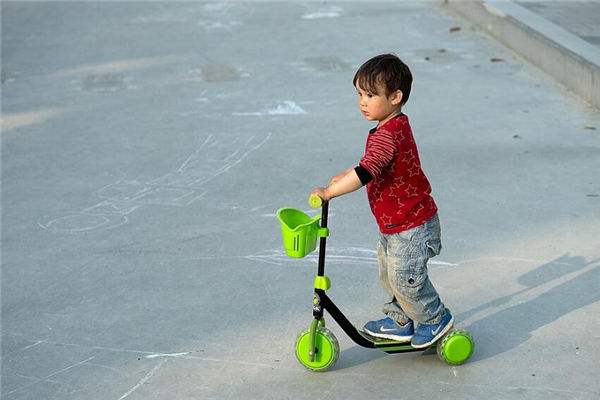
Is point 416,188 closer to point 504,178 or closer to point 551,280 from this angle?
point 551,280

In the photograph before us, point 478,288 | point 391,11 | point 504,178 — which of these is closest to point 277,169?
point 504,178

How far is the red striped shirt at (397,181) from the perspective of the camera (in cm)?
361

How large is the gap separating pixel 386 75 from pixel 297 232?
0.65 m

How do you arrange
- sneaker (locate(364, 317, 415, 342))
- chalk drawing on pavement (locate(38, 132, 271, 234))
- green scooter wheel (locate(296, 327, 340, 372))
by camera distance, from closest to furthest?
green scooter wheel (locate(296, 327, 340, 372)), sneaker (locate(364, 317, 415, 342)), chalk drawing on pavement (locate(38, 132, 271, 234))

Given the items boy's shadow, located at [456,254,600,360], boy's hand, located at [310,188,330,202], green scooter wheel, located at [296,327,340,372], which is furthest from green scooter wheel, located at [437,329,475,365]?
boy's hand, located at [310,188,330,202]

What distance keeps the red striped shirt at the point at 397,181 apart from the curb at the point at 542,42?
4108 millimetres

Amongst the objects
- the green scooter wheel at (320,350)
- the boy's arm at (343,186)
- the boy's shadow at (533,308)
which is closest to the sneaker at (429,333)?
the boy's shadow at (533,308)

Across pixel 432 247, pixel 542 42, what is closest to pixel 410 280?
pixel 432 247

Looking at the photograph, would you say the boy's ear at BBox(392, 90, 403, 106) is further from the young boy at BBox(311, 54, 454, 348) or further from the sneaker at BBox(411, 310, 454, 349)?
the sneaker at BBox(411, 310, 454, 349)

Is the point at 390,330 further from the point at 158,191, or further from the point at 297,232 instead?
the point at 158,191

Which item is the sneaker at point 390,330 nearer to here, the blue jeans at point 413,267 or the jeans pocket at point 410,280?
the blue jeans at point 413,267

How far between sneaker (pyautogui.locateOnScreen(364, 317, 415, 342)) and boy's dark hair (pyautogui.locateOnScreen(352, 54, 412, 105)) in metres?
0.94

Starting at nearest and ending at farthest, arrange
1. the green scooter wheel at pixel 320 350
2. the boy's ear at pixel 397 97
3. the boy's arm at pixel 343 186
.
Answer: the boy's arm at pixel 343 186
the boy's ear at pixel 397 97
the green scooter wheel at pixel 320 350

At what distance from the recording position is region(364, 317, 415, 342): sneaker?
154 inches
